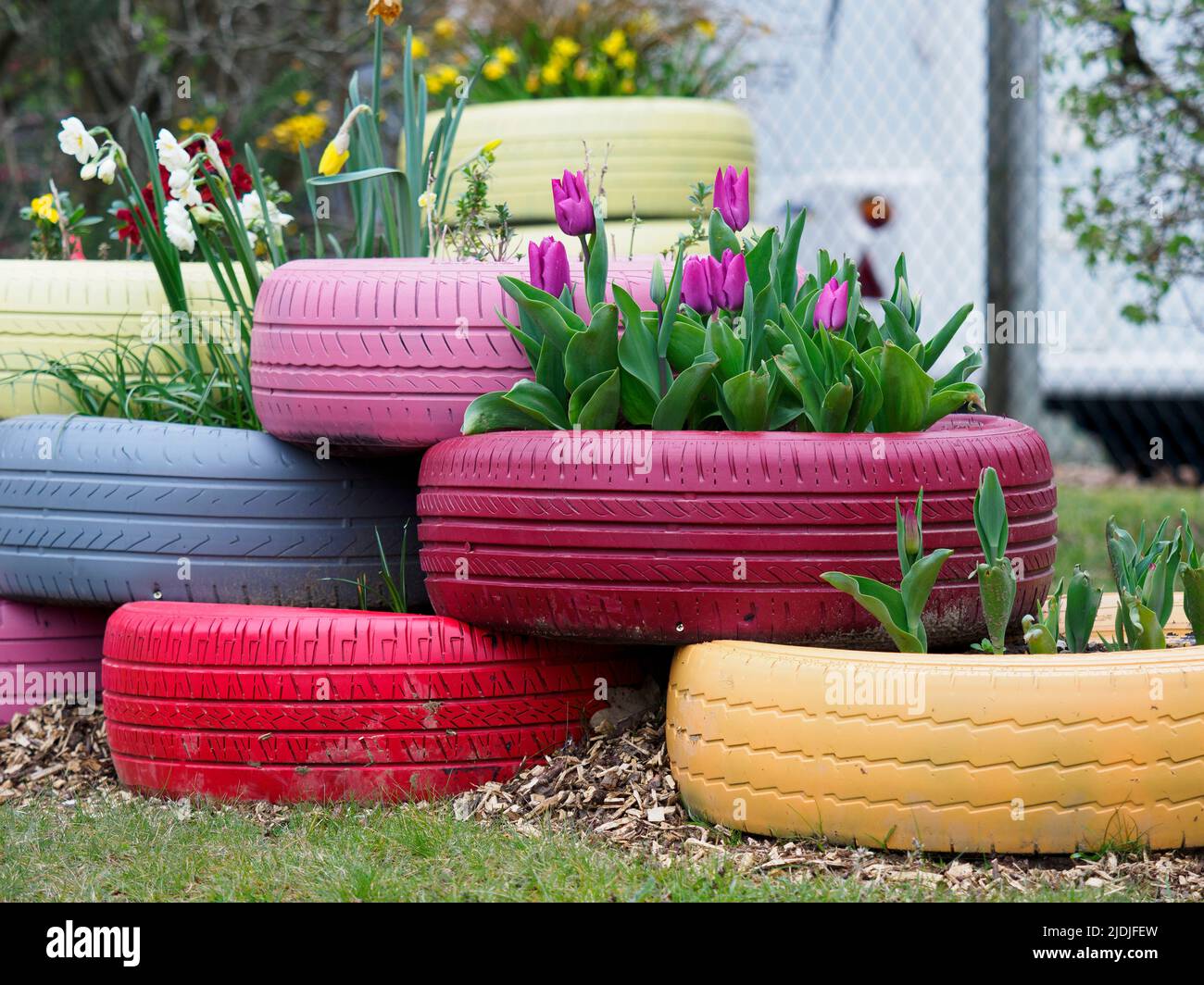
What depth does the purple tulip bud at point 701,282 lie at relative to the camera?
2844 millimetres

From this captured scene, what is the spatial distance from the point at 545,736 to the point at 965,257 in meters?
5.10

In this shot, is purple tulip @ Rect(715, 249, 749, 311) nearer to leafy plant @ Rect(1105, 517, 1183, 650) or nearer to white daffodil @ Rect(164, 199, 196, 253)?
leafy plant @ Rect(1105, 517, 1183, 650)

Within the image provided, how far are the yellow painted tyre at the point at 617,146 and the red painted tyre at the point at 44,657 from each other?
2078 millimetres

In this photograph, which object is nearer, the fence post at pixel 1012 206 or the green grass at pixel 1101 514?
the green grass at pixel 1101 514

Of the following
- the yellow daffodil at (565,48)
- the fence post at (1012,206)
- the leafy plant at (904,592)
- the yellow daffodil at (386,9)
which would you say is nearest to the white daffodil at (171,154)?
the yellow daffodil at (386,9)

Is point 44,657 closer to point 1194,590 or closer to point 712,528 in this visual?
point 712,528

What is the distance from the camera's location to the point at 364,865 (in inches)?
95.0

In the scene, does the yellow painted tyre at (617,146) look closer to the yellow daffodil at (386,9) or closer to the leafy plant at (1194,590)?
the yellow daffodil at (386,9)

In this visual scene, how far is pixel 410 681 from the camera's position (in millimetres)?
2818

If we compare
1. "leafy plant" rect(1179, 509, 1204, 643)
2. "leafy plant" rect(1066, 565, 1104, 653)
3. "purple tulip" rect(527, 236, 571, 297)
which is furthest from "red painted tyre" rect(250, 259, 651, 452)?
"leafy plant" rect(1179, 509, 1204, 643)

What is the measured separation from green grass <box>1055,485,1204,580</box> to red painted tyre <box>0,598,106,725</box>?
3.02 m

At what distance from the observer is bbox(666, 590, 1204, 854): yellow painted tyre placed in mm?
2262
